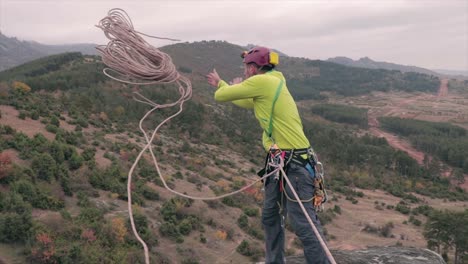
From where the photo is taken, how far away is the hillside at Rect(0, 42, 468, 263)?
1340cm

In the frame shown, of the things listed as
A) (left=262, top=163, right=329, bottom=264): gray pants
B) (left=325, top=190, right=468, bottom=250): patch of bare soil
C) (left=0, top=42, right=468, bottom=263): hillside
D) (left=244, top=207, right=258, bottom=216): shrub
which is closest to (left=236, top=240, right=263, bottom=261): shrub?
(left=0, top=42, right=468, bottom=263): hillside

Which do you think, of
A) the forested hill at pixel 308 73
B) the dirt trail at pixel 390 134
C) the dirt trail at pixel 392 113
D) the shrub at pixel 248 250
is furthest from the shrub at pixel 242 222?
the forested hill at pixel 308 73

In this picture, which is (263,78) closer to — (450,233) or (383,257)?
(383,257)

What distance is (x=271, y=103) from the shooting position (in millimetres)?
3484

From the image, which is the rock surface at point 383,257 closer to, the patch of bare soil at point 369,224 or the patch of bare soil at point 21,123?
the patch of bare soil at point 369,224

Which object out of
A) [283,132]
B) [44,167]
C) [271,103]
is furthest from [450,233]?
[271,103]

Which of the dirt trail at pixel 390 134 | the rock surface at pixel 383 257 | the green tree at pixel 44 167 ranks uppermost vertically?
the rock surface at pixel 383 257

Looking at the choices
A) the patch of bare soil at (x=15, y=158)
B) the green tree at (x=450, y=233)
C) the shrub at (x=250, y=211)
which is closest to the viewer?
the patch of bare soil at (x=15, y=158)

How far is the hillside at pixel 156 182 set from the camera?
44.0ft

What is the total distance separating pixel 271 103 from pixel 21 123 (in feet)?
83.3

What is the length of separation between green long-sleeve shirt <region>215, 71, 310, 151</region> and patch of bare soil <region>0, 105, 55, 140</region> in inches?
881

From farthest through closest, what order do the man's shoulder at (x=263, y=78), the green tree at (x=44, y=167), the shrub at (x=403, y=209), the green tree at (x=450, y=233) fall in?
the shrub at (x=403, y=209) < the green tree at (x=450, y=233) < the green tree at (x=44, y=167) < the man's shoulder at (x=263, y=78)

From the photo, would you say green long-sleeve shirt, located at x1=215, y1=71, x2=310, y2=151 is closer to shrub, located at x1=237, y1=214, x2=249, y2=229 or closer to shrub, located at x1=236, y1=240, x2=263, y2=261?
shrub, located at x1=236, y1=240, x2=263, y2=261

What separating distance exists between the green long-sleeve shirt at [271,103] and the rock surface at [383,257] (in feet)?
7.29
